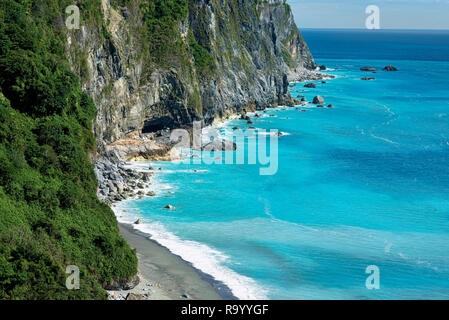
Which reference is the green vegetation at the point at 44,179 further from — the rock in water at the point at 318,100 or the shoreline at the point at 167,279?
the rock in water at the point at 318,100

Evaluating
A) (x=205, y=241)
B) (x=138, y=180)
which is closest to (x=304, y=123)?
(x=138, y=180)

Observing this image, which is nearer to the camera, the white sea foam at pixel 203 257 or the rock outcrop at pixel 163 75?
the white sea foam at pixel 203 257

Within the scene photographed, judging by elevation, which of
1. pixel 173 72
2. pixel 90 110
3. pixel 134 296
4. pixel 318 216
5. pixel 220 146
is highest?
pixel 173 72

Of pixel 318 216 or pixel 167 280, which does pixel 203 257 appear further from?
pixel 318 216

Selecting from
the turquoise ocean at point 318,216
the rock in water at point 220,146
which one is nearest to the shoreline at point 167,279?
the turquoise ocean at point 318,216

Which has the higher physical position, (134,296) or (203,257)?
(134,296)

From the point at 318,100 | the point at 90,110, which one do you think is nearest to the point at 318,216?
the point at 90,110
